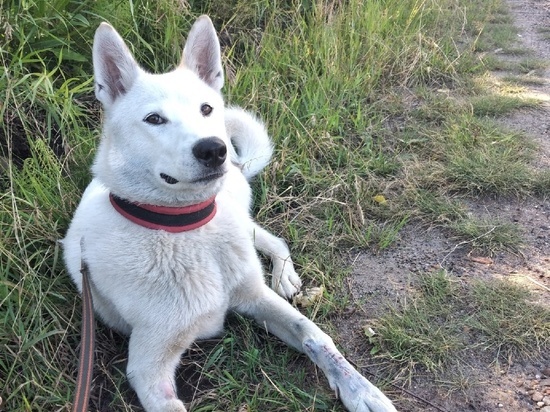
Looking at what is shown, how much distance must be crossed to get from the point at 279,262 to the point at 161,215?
0.68 meters

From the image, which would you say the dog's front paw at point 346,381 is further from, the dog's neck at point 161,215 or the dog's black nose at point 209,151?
the dog's black nose at point 209,151

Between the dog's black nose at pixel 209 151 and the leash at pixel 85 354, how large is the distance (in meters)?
0.60

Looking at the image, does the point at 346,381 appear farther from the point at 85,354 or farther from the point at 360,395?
the point at 85,354

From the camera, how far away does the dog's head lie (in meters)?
1.71

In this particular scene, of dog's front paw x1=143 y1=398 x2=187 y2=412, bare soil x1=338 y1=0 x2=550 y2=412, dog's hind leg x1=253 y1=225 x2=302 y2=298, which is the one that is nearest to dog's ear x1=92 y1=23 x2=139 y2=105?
dog's hind leg x1=253 y1=225 x2=302 y2=298

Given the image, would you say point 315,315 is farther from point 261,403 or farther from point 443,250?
point 443,250

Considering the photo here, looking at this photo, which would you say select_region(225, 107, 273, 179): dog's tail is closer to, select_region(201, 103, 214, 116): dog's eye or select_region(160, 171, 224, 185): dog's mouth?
select_region(201, 103, 214, 116): dog's eye

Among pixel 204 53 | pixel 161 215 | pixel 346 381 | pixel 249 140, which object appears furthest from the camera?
pixel 249 140

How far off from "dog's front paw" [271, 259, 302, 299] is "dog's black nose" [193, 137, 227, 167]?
759 mm

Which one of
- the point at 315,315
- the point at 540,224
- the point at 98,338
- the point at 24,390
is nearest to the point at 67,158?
the point at 98,338

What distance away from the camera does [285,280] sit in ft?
7.48

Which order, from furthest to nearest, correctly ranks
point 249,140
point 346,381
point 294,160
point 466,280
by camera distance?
point 294,160 → point 249,140 → point 466,280 → point 346,381

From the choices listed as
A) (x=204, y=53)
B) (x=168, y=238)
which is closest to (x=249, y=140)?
(x=204, y=53)

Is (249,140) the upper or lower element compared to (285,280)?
upper
